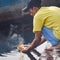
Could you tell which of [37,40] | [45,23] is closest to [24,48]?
[37,40]

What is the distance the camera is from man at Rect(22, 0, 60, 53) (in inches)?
89.7

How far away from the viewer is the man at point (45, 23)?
2277 millimetres

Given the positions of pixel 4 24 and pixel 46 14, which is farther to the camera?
pixel 4 24

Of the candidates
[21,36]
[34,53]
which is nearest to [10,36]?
[21,36]

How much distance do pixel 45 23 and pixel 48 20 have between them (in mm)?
43

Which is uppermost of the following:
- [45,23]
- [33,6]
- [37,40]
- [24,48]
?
[33,6]

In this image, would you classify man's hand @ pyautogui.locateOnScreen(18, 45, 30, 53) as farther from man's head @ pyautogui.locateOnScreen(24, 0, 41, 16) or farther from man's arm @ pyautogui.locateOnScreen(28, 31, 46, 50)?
man's head @ pyautogui.locateOnScreen(24, 0, 41, 16)

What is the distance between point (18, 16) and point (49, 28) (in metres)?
0.45

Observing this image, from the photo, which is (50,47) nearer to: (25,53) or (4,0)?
(25,53)

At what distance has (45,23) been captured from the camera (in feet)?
7.57

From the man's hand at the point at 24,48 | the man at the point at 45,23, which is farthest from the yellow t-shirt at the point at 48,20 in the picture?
the man's hand at the point at 24,48

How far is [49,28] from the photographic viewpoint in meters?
2.33

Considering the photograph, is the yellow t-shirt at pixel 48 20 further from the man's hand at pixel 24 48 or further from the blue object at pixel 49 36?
the man's hand at pixel 24 48

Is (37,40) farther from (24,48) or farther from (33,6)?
(33,6)
